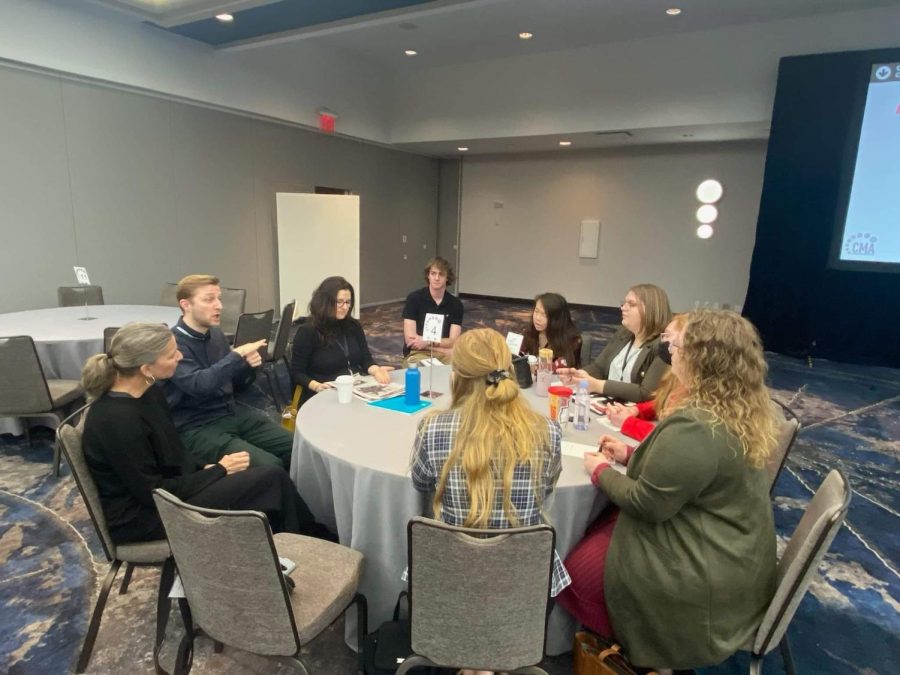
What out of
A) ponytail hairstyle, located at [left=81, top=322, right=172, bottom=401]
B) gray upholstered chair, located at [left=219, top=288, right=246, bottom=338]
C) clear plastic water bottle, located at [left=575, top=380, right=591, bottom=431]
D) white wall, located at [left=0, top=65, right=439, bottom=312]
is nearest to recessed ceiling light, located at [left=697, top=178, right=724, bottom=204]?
white wall, located at [left=0, top=65, right=439, bottom=312]

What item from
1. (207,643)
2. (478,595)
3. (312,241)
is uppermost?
(312,241)

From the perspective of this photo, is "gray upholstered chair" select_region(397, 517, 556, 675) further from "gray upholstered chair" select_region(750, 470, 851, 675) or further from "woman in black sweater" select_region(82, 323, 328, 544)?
"woman in black sweater" select_region(82, 323, 328, 544)

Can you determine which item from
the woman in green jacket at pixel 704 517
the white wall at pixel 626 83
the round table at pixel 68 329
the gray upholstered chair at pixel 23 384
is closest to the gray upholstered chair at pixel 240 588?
the woman in green jacket at pixel 704 517

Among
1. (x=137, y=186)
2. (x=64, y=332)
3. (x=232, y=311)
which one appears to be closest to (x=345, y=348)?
(x=64, y=332)

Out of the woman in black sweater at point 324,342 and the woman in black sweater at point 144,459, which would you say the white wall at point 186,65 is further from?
the woman in black sweater at point 144,459

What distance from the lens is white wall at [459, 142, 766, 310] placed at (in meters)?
8.70

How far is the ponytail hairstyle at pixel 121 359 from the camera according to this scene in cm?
176

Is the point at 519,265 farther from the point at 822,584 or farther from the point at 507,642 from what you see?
the point at 507,642

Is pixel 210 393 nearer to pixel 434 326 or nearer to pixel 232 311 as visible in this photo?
pixel 434 326

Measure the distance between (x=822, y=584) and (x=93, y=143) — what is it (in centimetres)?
697

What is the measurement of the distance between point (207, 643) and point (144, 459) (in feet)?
2.62

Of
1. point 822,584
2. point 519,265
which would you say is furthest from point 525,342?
point 519,265

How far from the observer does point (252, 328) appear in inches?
161

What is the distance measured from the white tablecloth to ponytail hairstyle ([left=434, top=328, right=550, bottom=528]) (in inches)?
126
